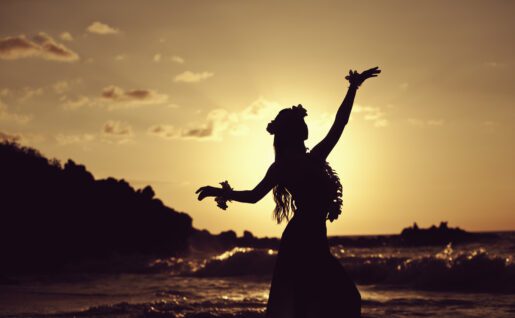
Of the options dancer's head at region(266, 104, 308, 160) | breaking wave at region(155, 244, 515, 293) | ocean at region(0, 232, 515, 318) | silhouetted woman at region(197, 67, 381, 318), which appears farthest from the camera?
breaking wave at region(155, 244, 515, 293)

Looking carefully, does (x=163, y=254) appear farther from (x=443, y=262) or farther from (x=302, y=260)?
(x=302, y=260)

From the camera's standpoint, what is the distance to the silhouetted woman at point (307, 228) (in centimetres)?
564

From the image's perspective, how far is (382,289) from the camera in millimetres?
20531

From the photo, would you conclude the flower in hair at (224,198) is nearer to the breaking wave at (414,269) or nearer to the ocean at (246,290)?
the ocean at (246,290)

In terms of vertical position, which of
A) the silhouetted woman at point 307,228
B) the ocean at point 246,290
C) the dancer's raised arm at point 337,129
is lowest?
the ocean at point 246,290

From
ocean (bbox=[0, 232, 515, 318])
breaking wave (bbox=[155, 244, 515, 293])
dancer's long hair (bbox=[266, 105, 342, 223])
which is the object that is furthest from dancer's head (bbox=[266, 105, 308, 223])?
breaking wave (bbox=[155, 244, 515, 293])

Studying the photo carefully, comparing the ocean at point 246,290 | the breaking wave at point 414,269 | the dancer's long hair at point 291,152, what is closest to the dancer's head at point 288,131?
the dancer's long hair at point 291,152

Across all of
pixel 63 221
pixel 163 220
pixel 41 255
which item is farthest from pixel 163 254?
pixel 41 255

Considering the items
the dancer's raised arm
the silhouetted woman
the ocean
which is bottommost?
the ocean

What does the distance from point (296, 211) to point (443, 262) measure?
61.9 feet

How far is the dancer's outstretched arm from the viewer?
224 inches

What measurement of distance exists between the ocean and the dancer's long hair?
23.6ft

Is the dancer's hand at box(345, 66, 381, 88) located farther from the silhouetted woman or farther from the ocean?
the ocean

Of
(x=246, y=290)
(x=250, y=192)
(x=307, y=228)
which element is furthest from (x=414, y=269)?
(x=250, y=192)
